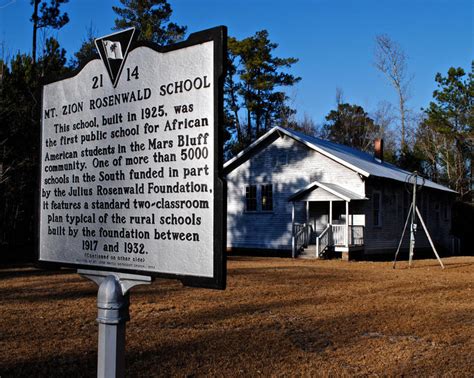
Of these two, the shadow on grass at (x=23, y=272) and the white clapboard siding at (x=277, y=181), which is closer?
the shadow on grass at (x=23, y=272)

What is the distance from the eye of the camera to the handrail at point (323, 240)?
23.1 meters

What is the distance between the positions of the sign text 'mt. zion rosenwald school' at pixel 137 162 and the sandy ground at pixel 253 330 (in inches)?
104

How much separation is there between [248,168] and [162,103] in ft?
81.4

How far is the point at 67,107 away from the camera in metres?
3.71

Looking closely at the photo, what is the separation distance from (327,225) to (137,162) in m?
21.0

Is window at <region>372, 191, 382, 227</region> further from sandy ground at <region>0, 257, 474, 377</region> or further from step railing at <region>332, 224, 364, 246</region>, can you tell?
sandy ground at <region>0, 257, 474, 377</region>

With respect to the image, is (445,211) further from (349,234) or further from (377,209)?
(349,234)

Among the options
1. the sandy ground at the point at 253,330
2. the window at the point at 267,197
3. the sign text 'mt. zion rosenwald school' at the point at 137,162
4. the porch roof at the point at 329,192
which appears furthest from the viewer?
the window at the point at 267,197

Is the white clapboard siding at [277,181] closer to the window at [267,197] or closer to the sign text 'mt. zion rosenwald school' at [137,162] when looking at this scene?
the window at [267,197]

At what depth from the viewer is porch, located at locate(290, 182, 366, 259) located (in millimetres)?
23203

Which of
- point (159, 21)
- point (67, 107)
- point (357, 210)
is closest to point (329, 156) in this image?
point (357, 210)

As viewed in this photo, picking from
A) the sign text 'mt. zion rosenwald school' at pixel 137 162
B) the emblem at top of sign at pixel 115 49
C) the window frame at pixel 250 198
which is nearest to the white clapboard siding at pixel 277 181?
the window frame at pixel 250 198

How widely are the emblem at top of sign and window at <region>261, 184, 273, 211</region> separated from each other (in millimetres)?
23836

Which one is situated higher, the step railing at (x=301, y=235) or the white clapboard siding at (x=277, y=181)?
the white clapboard siding at (x=277, y=181)
